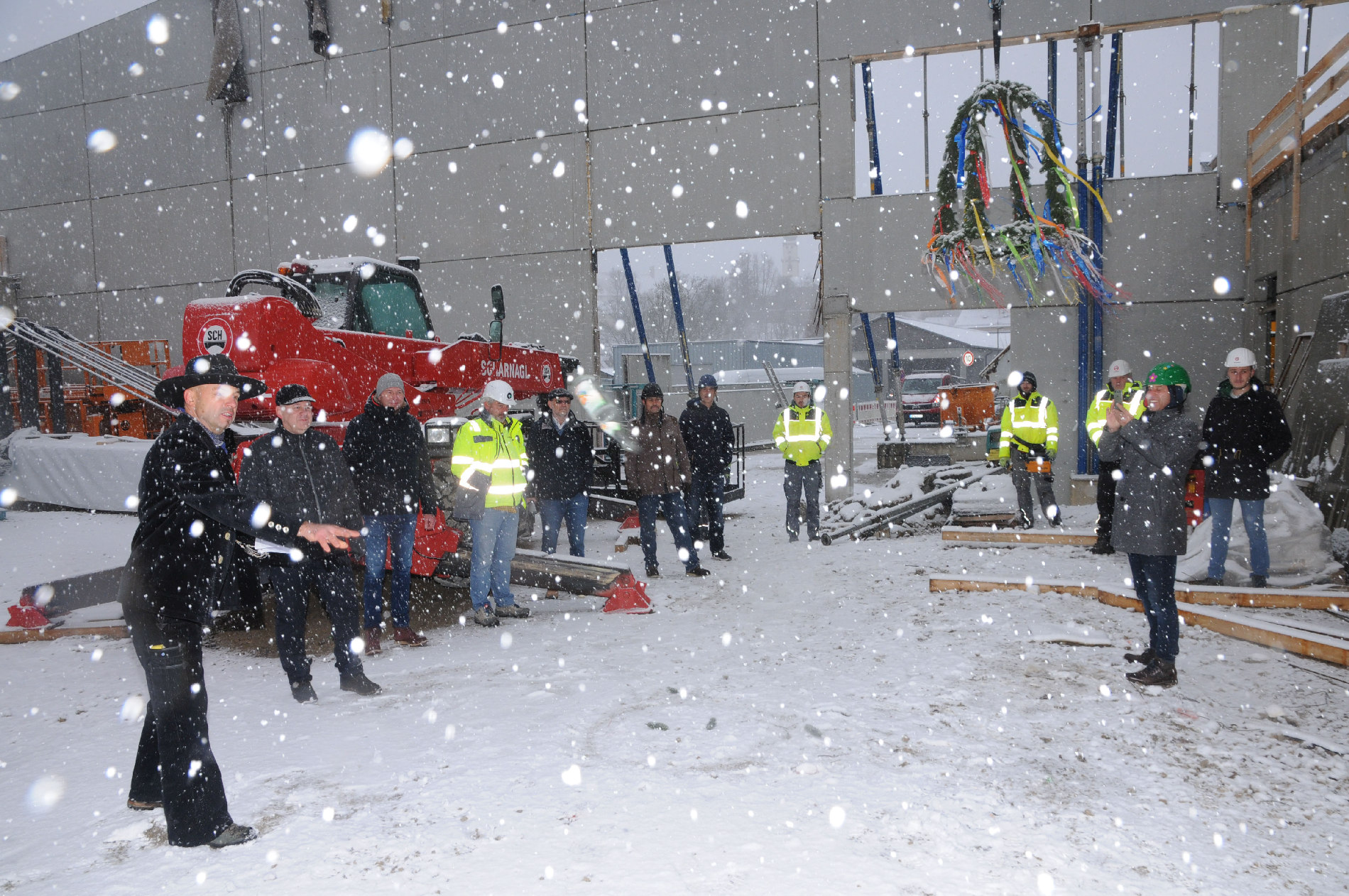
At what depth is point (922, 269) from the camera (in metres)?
12.8

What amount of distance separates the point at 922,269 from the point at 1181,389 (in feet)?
27.0

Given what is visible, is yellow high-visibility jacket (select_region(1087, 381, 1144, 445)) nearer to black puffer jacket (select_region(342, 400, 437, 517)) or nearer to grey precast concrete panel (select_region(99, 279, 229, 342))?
black puffer jacket (select_region(342, 400, 437, 517))

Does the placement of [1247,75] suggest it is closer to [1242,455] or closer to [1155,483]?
[1242,455]

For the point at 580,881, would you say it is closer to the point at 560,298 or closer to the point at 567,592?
the point at 567,592

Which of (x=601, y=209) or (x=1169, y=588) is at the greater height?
(x=601, y=209)

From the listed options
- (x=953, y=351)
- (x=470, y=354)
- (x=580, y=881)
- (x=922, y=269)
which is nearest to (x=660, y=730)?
(x=580, y=881)

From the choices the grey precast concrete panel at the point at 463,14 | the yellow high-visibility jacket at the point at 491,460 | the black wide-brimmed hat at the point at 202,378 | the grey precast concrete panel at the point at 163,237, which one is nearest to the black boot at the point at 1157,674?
the yellow high-visibility jacket at the point at 491,460

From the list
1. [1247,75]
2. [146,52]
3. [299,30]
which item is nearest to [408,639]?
[1247,75]

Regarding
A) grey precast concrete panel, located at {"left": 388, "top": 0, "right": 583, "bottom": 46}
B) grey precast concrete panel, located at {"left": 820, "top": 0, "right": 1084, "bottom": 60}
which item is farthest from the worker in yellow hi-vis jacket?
grey precast concrete panel, located at {"left": 388, "top": 0, "right": 583, "bottom": 46}

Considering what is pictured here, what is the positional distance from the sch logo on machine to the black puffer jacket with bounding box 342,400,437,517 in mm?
1773

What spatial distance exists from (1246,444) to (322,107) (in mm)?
16105

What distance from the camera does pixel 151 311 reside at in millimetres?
17266

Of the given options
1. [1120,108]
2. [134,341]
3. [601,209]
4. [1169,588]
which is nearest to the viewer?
[1169,588]

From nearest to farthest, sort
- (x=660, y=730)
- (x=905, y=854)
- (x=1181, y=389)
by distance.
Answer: (x=905, y=854) < (x=660, y=730) < (x=1181, y=389)
